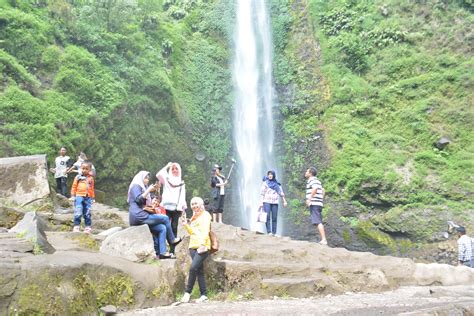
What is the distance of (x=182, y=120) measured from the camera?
2027 cm

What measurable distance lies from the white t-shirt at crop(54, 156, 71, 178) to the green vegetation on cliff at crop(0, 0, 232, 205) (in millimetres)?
1452

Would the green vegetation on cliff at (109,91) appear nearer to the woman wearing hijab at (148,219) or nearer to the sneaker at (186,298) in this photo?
the woman wearing hijab at (148,219)

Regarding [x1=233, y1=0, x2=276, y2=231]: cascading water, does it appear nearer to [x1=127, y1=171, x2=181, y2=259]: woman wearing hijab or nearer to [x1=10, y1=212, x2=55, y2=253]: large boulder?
[x1=127, y1=171, x2=181, y2=259]: woman wearing hijab

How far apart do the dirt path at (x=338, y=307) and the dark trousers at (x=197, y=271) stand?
251 mm

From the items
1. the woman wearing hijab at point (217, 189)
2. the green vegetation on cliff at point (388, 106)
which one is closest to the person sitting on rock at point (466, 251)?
the woman wearing hijab at point (217, 189)

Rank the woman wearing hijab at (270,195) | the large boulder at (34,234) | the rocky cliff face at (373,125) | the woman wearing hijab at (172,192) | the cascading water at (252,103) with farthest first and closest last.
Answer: the cascading water at (252,103)
the rocky cliff face at (373,125)
the woman wearing hijab at (270,195)
the woman wearing hijab at (172,192)
the large boulder at (34,234)

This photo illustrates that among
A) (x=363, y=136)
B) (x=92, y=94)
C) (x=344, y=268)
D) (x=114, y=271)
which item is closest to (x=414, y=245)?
(x=363, y=136)

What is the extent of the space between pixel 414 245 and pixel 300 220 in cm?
451

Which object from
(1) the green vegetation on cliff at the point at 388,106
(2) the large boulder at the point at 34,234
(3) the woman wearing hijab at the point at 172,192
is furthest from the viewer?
(1) the green vegetation on cliff at the point at 388,106

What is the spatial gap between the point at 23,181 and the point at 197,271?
5.48 metres

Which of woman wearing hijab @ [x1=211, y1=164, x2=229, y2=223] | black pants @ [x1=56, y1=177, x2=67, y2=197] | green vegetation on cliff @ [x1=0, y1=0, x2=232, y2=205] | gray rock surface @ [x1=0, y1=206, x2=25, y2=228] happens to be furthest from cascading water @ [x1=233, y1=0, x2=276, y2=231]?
gray rock surface @ [x1=0, y1=206, x2=25, y2=228]

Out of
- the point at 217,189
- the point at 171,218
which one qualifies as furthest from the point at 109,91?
the point at 171,218

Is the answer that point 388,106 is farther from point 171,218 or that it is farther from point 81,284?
point 81,284

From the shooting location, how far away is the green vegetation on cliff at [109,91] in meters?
13.6
